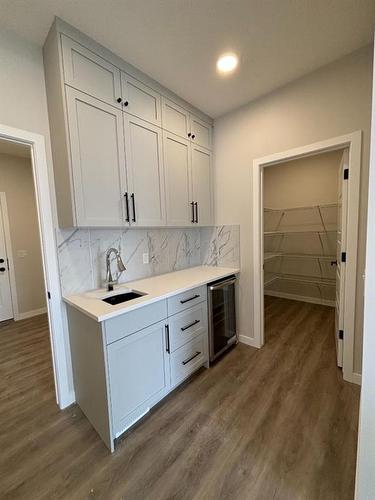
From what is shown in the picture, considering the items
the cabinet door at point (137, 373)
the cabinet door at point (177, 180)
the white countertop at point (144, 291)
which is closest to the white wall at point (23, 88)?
the white countertop at point (144, 291)

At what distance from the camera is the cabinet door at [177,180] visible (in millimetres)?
2139

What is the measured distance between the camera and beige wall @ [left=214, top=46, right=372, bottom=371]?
1.76m

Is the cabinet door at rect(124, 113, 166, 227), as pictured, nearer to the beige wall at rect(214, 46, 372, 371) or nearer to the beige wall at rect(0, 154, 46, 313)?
the beige wall at rect(214, 46, 372, 371)

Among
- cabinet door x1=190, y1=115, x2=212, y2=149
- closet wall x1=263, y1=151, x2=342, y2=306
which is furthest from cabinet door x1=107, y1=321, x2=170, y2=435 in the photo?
closet wall x1=263, y1=151, x2=342, y2=306

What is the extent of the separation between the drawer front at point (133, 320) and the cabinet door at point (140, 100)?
1.58 m

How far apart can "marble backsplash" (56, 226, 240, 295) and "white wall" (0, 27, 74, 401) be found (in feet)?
1.21

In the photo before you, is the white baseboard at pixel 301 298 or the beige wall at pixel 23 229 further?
the white baseboard at pixel 301 298

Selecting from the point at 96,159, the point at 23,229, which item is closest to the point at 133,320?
the point at 96,159

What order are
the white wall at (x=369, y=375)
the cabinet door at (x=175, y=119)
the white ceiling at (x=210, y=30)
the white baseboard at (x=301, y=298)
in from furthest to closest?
the white baseboard at (x=301, y=298) < the cabinet door at (x=175, y=119) < the white ceiling at (x=210, y=30) < the white wall at (x=369, y=375)

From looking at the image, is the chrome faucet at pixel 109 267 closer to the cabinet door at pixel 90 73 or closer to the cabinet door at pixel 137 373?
the cabinet door at pixel 137 373

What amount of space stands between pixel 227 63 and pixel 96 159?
4.41 feet

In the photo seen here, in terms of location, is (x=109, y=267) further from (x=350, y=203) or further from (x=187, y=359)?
(x=350, y=203)

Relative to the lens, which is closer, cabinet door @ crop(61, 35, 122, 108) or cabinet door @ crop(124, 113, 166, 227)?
cabinet door @ crop(61, 35, 122, 108)

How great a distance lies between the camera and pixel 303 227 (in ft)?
13.0
